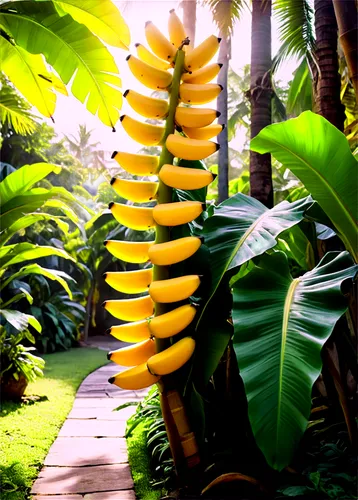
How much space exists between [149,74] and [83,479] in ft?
7.41

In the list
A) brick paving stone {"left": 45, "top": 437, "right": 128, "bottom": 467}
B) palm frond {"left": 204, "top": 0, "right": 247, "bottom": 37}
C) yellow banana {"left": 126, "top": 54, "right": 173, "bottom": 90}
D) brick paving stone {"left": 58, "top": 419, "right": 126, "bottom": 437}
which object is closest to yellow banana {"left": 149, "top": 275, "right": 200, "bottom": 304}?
yellow banana {"left": 126, "top": 54, "right": 173, "bottom": 90}

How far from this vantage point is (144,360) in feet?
6.90

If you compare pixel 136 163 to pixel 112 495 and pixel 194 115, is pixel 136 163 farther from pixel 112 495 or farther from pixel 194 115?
pixel 112 495

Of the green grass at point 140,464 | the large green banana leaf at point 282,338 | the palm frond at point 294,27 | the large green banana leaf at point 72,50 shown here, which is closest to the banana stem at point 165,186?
the large green banana leaf at point 282,338

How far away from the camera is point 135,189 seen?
212 centimetres

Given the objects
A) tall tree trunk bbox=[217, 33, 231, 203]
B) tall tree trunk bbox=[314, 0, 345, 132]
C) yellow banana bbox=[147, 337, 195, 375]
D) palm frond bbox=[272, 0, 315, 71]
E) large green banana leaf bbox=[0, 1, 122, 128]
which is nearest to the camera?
yellow banana bbox=[147, 337, 195, 375]

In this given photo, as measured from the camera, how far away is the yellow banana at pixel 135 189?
82.6 inches

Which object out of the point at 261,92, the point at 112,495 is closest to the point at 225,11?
the point at 261,92

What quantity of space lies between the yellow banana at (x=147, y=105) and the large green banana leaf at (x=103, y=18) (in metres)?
1.36

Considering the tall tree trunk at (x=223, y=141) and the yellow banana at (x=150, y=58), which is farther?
the tall tree trunk at (x=223, y=141)

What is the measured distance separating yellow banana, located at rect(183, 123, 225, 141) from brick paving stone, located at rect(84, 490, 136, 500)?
1893 millimetres

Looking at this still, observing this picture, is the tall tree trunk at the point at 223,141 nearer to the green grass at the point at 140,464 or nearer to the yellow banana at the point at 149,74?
the green grass at the point at 140,464

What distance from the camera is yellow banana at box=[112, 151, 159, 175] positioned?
2.10 metres

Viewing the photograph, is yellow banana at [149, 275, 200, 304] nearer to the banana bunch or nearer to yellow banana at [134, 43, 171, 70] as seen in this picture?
the banana bunch
